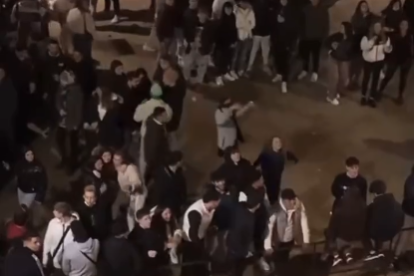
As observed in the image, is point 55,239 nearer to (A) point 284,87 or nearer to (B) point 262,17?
(B) point 262,17

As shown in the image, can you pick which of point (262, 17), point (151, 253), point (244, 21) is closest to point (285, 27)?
point (262, 17)

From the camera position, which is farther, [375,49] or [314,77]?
[314,77]

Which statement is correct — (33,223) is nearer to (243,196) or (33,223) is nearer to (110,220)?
(110,220)

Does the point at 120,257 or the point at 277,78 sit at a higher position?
the point at 277,78

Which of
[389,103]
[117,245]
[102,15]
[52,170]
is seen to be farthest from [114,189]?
[102,15]

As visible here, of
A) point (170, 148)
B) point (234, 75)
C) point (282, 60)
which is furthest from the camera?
point (234, 75)

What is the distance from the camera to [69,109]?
10188mm

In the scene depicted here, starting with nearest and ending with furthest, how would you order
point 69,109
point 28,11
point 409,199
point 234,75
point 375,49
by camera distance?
point 409,199, point 69,109, point 375,49, point 28,11, point 234,75

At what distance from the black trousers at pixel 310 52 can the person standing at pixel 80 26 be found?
2789 millimetres

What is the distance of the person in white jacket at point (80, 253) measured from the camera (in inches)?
311

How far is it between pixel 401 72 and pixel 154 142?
4.21 m

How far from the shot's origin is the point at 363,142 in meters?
12.0

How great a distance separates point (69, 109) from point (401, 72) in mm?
4696

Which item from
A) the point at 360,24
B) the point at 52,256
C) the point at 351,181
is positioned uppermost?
the point at 360,24
